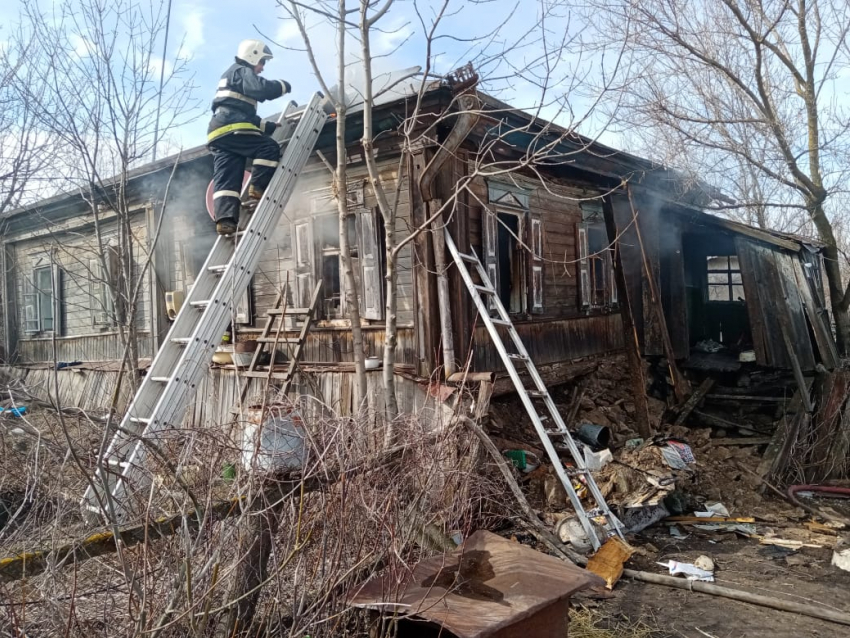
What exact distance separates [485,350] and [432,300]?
43.4 inches

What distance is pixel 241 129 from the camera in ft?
21.9

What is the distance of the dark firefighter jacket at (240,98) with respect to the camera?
6672mm

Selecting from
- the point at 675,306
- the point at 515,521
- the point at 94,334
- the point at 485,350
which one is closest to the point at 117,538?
the point at 515,521

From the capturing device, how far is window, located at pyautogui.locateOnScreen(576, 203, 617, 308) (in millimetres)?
10391

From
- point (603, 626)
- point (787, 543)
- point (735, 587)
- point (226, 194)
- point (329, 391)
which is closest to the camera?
point (603, 626)

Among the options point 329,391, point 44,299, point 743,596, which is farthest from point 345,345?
point 44,299

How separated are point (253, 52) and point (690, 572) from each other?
21.8 ft

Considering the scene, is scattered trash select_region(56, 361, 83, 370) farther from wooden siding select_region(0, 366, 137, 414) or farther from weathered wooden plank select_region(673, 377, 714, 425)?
weathered wooden plank select_region(673, 377, 714, 425)

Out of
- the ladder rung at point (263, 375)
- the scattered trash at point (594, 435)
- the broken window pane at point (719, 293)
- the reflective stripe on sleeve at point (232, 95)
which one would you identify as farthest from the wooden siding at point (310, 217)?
the broken window pane at point (719, 293)

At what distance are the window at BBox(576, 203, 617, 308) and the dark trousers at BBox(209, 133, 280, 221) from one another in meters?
5.47

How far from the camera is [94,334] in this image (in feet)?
42.0

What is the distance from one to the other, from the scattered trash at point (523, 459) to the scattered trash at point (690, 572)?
1.89 meters

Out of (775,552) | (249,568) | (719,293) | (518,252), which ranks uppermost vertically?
(518,252)

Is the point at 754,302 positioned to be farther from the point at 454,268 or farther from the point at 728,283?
the point at 454,268
